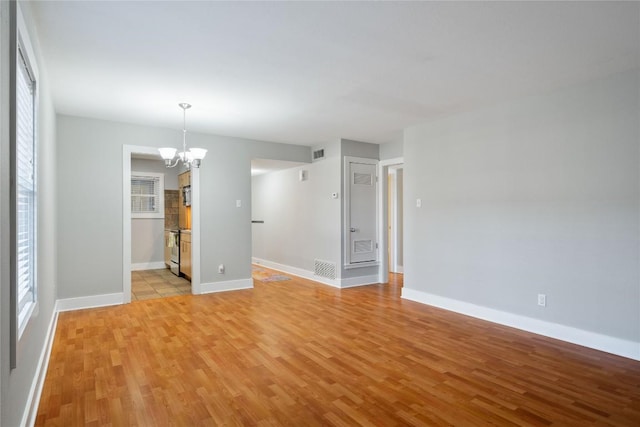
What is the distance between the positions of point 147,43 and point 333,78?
5.19 ft

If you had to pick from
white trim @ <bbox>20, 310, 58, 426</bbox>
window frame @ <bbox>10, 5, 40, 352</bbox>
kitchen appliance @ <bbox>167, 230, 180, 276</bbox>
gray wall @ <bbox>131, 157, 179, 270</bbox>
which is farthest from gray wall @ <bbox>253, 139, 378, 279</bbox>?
window frame @ <bbox>10, 5, 40, 352</bbox>

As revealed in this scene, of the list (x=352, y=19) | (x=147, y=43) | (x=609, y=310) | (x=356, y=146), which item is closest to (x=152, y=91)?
(x=147, y=43)

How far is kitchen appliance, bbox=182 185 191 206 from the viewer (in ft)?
21.9

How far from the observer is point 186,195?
689cm

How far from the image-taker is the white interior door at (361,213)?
6.14 m

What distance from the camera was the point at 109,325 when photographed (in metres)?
4.00

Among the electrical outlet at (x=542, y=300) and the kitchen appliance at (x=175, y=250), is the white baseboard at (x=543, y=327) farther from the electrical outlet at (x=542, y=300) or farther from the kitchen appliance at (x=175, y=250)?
the kitchen appliance at (x=175, y=250)

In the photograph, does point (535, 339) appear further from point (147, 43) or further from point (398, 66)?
point (147, 43)

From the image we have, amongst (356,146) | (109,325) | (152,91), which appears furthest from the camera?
(356,146)

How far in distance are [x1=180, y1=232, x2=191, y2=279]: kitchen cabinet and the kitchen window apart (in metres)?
1.95

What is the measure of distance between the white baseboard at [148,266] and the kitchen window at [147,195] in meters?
1.06

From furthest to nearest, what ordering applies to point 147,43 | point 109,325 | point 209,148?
point 209,148, point 109,325, point 147,43

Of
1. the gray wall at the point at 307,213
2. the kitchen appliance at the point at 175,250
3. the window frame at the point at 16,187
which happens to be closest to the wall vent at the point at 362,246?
the gray wall at the point at 307,213

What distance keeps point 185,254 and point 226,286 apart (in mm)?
1268
